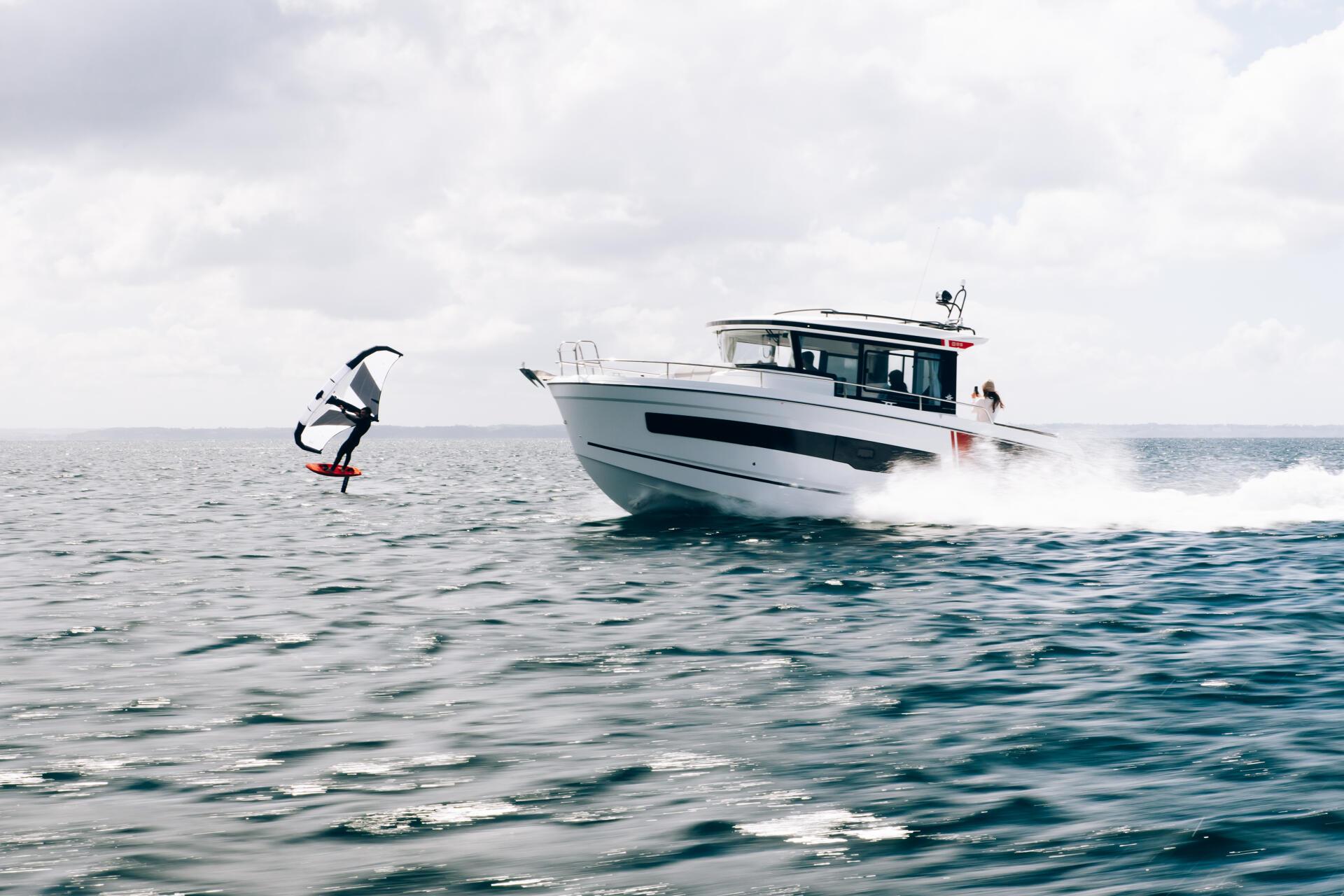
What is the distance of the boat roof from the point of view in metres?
17.9

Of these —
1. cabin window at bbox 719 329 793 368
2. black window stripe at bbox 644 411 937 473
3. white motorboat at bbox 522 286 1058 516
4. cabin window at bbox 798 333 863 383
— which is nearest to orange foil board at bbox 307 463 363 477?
white motorboat at bbox 522 286 1058 516

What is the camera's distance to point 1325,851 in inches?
179

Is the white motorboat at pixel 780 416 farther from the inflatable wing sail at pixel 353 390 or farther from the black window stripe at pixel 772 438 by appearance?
the inflatable wing sail at pixel 353 390

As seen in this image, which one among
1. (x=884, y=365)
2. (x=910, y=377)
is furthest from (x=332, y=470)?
(x=910, y=377)

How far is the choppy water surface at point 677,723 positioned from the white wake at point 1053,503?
10.4 ft

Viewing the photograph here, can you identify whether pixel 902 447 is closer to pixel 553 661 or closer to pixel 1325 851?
pixel 553 661

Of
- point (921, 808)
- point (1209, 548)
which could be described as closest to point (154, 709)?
point (921, 808)

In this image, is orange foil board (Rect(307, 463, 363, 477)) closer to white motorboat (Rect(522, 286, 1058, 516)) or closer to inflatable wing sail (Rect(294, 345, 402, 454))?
inflatable wing sail (Rect(294, 345, 402, 454))

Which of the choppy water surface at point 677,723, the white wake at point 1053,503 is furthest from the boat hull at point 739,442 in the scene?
the choppy water surface at point 677,723

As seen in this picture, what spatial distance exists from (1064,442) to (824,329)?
5.47m

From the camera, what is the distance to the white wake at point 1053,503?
1831 centimetres

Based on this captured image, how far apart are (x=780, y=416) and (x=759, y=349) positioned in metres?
1.50

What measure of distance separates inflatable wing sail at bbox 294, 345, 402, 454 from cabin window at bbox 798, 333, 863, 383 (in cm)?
958

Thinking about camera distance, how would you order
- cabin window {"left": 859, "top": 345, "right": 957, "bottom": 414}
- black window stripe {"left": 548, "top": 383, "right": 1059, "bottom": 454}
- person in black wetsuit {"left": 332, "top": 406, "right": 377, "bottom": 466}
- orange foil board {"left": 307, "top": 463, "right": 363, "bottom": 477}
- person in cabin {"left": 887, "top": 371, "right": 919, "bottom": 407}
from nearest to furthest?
black window stripe {"left": 548, "top": 383, "right": 1059, "bottom": 454} < cabin window {"left": 859, "top": 345, "right": 957, "bottom": 414} < person in cabin {"left": 887, "top": 371, "right": 919, "bottom": 407} < person in black wetsuit {"left": 332, "top": 406, "right": 377, "bottom": 466} < orange foil board {"left": 307, "top": 463, "right": 363, "bottom": 477}
